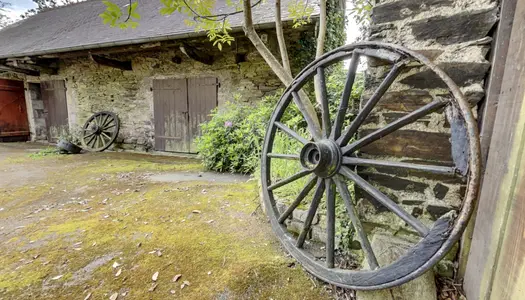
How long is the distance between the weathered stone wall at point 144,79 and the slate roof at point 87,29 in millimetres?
427

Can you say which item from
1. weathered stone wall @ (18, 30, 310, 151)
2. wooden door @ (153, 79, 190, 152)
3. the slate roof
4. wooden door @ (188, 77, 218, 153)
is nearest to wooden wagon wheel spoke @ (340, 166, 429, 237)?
the slate roof

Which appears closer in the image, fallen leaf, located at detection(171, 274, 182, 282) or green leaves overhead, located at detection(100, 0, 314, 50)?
green leaves overhead, located at detection(100, 0, 314, 50)

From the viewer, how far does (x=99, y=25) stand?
6.98m

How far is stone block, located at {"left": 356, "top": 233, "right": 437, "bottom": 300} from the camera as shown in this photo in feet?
3.66

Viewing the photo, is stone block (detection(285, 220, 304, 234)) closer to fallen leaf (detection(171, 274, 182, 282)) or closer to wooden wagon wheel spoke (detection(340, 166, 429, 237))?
wooden wagon wheel spoke (detection(340, 166, 429, 237))

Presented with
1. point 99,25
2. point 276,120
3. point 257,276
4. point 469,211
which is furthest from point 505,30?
point 99,25

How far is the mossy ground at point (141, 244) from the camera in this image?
1367 millimetres

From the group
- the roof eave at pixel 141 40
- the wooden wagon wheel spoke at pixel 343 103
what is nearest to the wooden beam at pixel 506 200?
the wooden wagon wheel spoke at pixel 343 103

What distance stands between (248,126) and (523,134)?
3195mm

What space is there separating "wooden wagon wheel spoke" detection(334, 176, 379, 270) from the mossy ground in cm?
38

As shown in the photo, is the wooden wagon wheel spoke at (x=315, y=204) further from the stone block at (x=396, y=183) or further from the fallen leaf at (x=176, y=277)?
the fallen leaf at (x=176, y=277)

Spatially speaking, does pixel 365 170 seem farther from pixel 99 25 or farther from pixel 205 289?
pixel 99 25

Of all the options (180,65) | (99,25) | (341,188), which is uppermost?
(99,25)

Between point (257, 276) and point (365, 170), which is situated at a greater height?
point (365, 170)
